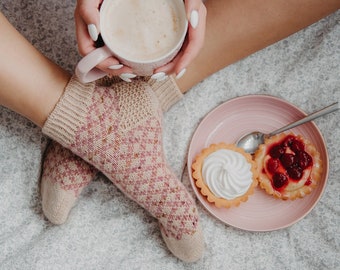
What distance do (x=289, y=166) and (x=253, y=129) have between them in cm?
12

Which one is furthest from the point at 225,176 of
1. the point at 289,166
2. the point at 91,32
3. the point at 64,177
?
the point at 91,32

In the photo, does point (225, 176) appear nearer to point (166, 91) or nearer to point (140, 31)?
point (166, 91)

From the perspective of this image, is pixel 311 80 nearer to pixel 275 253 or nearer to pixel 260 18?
pixel 260 18

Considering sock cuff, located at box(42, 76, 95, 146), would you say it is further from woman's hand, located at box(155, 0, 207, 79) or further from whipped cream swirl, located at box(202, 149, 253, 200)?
whipped cream swirl, located at box(202, 149, 253, 200)

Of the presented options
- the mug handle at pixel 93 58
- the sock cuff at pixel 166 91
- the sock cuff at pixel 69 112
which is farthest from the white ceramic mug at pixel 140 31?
the sock cuff at pixel 166 91

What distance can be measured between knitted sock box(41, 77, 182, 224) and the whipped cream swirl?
181 mm

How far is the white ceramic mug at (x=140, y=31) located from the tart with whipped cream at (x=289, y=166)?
420 mm

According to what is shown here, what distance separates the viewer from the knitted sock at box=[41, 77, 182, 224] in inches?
35.6

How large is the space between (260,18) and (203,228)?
0.45 m

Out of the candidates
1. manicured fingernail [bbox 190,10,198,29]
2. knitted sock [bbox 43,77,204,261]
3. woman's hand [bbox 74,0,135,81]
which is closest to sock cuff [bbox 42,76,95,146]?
knitted sock [bbox 43,77,204,261]

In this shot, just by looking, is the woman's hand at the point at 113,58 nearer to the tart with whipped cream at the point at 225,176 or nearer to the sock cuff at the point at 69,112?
the sock cuff at the point at 69,112

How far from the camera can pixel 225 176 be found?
938 millimetres

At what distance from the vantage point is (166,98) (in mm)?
980

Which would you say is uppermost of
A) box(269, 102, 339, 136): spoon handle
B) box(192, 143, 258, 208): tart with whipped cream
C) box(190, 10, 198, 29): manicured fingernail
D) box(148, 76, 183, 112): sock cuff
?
box(190, 10, 198, 29): manicured fingernail
